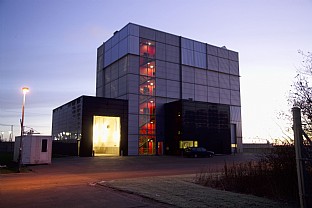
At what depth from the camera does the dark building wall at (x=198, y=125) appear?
50219 millimetres

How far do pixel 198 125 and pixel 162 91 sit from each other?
9.49 metres

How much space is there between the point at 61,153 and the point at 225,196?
156ft

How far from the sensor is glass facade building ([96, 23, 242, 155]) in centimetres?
5050

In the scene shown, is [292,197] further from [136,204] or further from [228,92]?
[228,92]

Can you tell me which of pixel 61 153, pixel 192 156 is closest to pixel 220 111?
pixel 192 156

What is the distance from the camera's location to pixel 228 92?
213 ft

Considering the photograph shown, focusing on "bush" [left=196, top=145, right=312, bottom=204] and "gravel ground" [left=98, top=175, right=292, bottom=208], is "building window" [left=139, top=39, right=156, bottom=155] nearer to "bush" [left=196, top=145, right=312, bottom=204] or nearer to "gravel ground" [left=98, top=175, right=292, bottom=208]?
"gravel ground" [left=98, top=175, right=292, bottom=208]

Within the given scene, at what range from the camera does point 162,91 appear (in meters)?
54.0

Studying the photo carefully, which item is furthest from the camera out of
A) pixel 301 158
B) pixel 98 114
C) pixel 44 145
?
pixel 98 114

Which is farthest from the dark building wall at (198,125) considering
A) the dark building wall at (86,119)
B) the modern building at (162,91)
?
the dark building wall at (86,119)

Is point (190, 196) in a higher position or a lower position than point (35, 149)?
lower

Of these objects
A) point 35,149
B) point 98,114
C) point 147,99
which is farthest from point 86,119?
point 35,149

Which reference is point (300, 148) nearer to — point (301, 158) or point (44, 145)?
point (301, 158)

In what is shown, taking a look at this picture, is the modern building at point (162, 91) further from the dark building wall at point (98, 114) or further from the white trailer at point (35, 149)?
the white trailer at point (35, 149)
